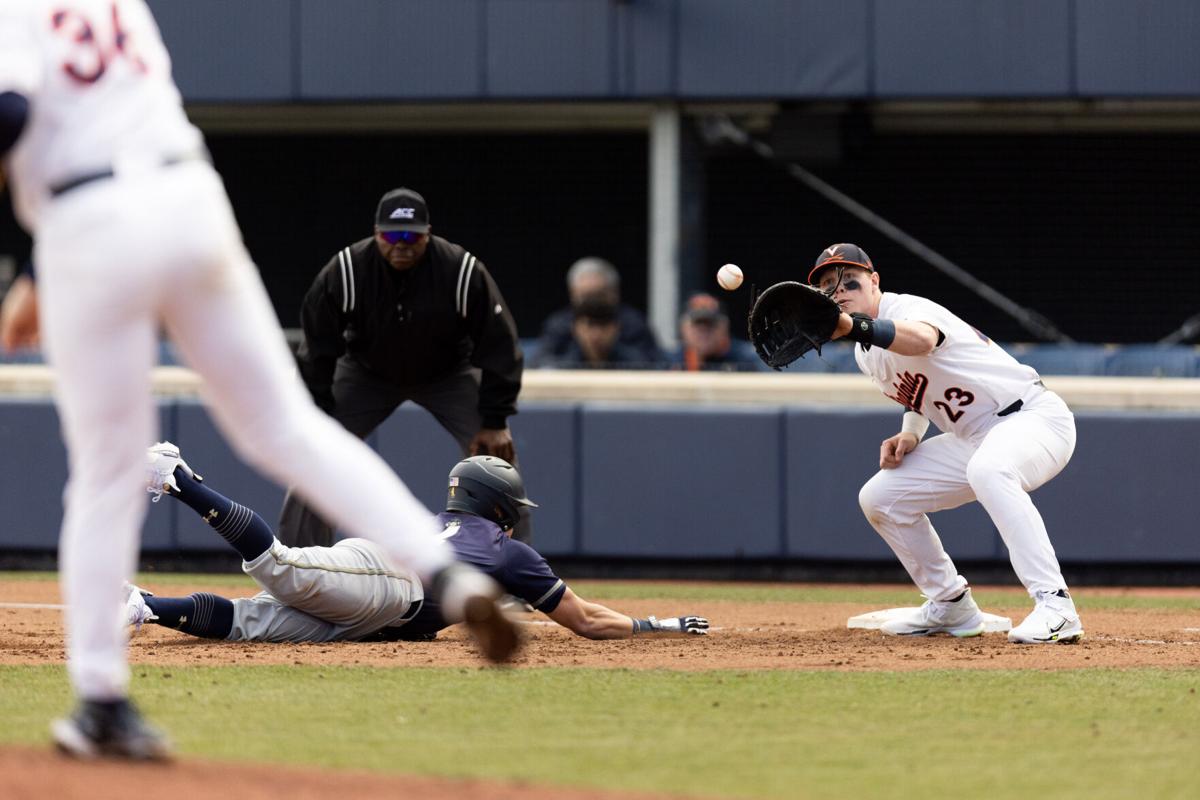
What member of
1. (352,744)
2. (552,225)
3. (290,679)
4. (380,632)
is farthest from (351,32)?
(352,744)

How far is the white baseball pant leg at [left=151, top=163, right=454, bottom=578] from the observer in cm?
321

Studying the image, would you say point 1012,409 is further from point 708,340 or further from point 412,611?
point 708,340

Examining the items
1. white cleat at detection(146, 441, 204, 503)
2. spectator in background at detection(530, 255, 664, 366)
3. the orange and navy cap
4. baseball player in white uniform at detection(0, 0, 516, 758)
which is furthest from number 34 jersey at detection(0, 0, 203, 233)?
spectator in background at detection(530, 255, 664, 366)

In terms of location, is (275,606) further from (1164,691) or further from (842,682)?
(1164,691)

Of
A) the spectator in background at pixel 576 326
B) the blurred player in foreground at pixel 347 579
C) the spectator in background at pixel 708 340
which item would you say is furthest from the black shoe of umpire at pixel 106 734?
the spectator in background at pixel 576 326

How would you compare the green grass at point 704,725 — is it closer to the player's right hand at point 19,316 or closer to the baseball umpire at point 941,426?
the baseball umpire at point 941,426

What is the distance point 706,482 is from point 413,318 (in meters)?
3.21

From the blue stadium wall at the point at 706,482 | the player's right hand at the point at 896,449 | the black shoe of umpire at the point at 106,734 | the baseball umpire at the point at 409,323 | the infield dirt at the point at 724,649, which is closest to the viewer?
the black shoe of umpire at the point at 106,734

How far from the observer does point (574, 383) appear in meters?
Result: 10.3

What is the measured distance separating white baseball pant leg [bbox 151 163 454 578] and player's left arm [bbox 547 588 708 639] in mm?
2391

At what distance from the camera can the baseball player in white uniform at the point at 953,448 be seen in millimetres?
5992

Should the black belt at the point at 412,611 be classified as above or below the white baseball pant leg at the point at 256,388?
below

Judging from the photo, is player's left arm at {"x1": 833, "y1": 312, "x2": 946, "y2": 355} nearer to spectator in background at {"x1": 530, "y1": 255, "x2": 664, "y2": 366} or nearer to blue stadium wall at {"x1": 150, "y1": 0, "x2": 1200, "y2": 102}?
spectator in background at {"x1": 530, "y1": 255, "x2": 664, "y2": 366}

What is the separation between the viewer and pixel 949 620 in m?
6.42
